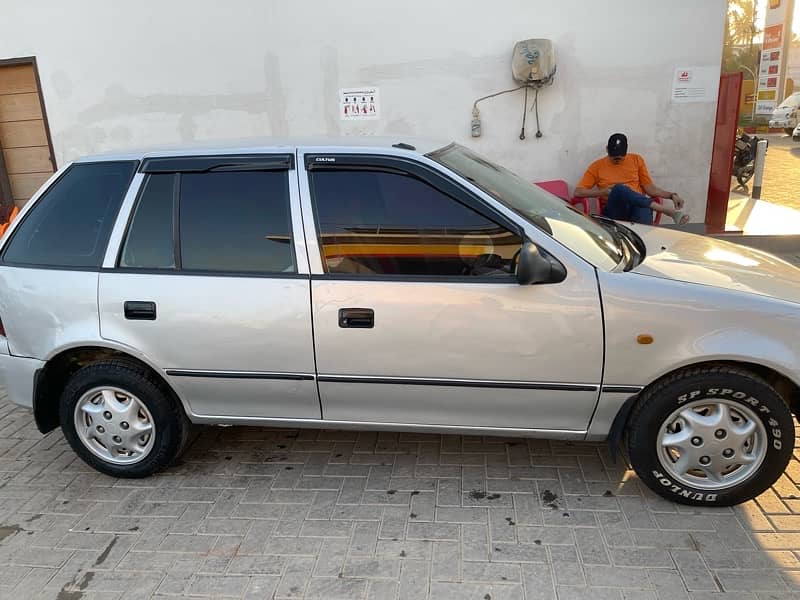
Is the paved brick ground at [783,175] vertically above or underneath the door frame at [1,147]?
underneath

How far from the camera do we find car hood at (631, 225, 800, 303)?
2844 mm

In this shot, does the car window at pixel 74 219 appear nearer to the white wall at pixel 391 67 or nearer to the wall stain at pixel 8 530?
the wall stain at pixel 8 530

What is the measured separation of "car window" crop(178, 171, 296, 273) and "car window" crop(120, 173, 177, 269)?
0.23 ft

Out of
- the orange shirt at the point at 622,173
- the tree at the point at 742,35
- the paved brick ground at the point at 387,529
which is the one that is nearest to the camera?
the paved brick ground at the point at 387,529

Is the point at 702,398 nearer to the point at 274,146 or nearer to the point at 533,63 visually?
the point at 274,146

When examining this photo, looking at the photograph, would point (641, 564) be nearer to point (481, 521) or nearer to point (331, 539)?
point (481, 521)

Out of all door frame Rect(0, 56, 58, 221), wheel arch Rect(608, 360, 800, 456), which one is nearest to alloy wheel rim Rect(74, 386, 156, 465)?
wheel arch Rect(608, 360, 800, 456)

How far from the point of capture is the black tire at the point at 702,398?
2.78 meters

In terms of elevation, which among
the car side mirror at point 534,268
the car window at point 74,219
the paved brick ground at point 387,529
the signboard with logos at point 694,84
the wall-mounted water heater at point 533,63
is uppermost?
the wall-mounted water heater at point 533,63

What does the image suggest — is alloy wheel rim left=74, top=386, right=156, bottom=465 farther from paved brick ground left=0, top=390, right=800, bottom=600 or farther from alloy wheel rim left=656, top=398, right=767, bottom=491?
alloy wheel rim left=656, top=398, right=767, bottom=491

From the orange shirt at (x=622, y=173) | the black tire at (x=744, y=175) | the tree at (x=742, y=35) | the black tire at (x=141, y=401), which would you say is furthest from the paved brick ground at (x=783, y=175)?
the tree at (x=742, y=35)

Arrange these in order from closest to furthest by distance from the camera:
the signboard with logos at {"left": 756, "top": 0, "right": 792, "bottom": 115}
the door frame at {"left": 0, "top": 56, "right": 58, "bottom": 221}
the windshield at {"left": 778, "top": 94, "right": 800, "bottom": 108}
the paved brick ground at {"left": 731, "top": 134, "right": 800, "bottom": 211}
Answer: the door frame at {"left": 0, "top": 56, "right": 58, "bottom": 221}, the paved brick ground at {"left": 731, "top": 134, "right": 800, "bottom": 211}, the signboard with logos at {"left": 756, "top": 0, "right": 792, "bottom": 115}, the windshield at {"left": 778, "top": 94, "right": 800, "bottom": 108}

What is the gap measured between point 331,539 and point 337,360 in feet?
2.75

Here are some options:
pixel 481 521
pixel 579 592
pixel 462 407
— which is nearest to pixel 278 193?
pixel 462 407
